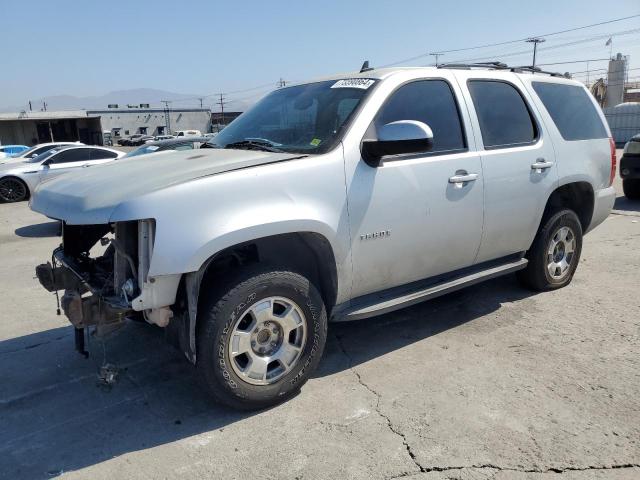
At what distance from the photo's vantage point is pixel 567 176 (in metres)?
4.74

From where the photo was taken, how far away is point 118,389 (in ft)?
11.6

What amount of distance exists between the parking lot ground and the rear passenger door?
797 mm

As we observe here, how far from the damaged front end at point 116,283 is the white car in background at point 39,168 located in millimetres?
11106

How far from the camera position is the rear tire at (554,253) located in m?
4.83

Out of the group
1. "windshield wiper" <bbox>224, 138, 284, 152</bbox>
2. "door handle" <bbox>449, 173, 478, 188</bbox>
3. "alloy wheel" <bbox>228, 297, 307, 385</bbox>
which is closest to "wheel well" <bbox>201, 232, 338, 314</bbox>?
"alloy wheel" <bbox>228, 297, 307, 385</bbox>

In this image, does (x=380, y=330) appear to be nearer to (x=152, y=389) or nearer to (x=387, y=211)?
(x=387, y=211)

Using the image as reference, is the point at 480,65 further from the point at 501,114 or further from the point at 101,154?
the point at 101,154

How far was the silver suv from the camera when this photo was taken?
9.32ft

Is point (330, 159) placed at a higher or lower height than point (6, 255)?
higher

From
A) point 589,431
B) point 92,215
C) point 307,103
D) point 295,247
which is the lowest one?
point 589,431

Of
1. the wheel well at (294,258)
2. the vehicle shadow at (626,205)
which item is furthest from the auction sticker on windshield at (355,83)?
the vehicle shadow at (626,205)

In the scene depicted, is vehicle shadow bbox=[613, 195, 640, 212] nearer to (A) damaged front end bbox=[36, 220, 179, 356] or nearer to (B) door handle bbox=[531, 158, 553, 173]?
(B) door handle bbox=[531, 158, 553, 173]

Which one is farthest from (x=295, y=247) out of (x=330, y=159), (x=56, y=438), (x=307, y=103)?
(x=56, y=438)

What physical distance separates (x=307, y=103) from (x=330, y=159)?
82 centimetres
